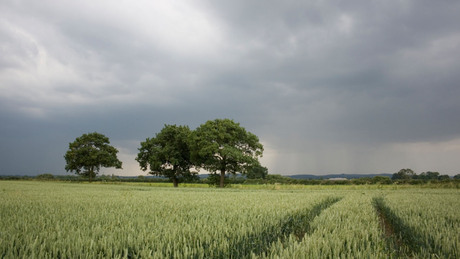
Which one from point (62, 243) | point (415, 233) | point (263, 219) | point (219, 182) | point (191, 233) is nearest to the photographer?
point (62, 243)

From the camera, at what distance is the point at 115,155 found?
62.2 m

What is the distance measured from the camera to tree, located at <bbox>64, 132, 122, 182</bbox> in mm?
57406

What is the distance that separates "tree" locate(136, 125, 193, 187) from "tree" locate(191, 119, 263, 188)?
3.52 metres

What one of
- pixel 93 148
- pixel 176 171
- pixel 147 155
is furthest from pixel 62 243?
pixel 93 148

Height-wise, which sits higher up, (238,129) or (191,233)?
(238,129)

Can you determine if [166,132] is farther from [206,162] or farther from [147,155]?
[206,162]

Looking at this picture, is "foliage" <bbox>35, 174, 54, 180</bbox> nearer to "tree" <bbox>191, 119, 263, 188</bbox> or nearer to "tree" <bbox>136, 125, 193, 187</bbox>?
"tree" <bbox>136, 125, 193, 187</bbox>

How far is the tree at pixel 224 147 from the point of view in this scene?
3817 cm

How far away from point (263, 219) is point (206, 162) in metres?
35.2

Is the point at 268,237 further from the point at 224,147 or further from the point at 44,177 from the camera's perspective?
the point at 44,177

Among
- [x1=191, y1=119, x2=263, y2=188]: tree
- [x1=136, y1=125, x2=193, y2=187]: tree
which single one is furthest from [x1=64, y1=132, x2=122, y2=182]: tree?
[x1=191, y1=119, x2=263, y2=188]: tree

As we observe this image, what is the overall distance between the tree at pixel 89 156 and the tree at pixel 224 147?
26.8 metres

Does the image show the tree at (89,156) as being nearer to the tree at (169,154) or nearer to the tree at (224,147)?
the tree at (169,154)

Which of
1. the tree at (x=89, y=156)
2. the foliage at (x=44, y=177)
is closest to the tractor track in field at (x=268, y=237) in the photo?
the tree at (x=89, y=156)
